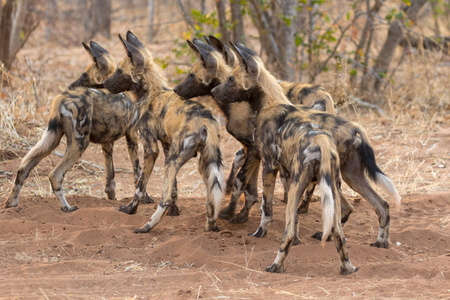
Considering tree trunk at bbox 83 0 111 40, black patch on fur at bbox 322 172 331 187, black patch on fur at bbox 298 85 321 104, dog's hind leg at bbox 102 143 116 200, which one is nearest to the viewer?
black patch on fur at bbox 322 172 331 187

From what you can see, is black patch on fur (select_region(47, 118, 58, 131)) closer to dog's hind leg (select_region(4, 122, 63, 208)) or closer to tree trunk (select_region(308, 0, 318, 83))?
dog's hind leg (select_region(4, 122, 63, 208))

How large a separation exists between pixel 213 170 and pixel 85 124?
5.60 feet

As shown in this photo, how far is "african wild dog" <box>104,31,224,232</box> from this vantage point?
5.15 meters

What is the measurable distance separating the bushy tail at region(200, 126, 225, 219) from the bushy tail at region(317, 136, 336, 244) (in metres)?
1.18

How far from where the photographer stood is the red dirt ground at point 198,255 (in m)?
3.71

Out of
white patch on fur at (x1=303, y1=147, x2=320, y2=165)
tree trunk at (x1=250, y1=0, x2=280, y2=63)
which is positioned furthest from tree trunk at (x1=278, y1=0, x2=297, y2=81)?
white patch on fur at (x1=303, y1=147, x2=320, y2=165)

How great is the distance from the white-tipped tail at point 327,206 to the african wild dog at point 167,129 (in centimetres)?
126

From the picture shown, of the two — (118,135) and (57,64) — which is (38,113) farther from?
(57,64)

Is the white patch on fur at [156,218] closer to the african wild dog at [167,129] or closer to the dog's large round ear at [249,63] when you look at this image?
the african wild dog at [167,129]

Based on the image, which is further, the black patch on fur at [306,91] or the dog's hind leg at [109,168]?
the dog's hind leg at [109,168]

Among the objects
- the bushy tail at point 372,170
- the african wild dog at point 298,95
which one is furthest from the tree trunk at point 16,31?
the bushy tail at point 372,170

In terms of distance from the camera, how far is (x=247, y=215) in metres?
5.62

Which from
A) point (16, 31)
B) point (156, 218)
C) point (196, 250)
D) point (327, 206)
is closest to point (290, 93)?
point (156, 218)

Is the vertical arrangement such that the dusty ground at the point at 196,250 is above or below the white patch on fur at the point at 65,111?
below
